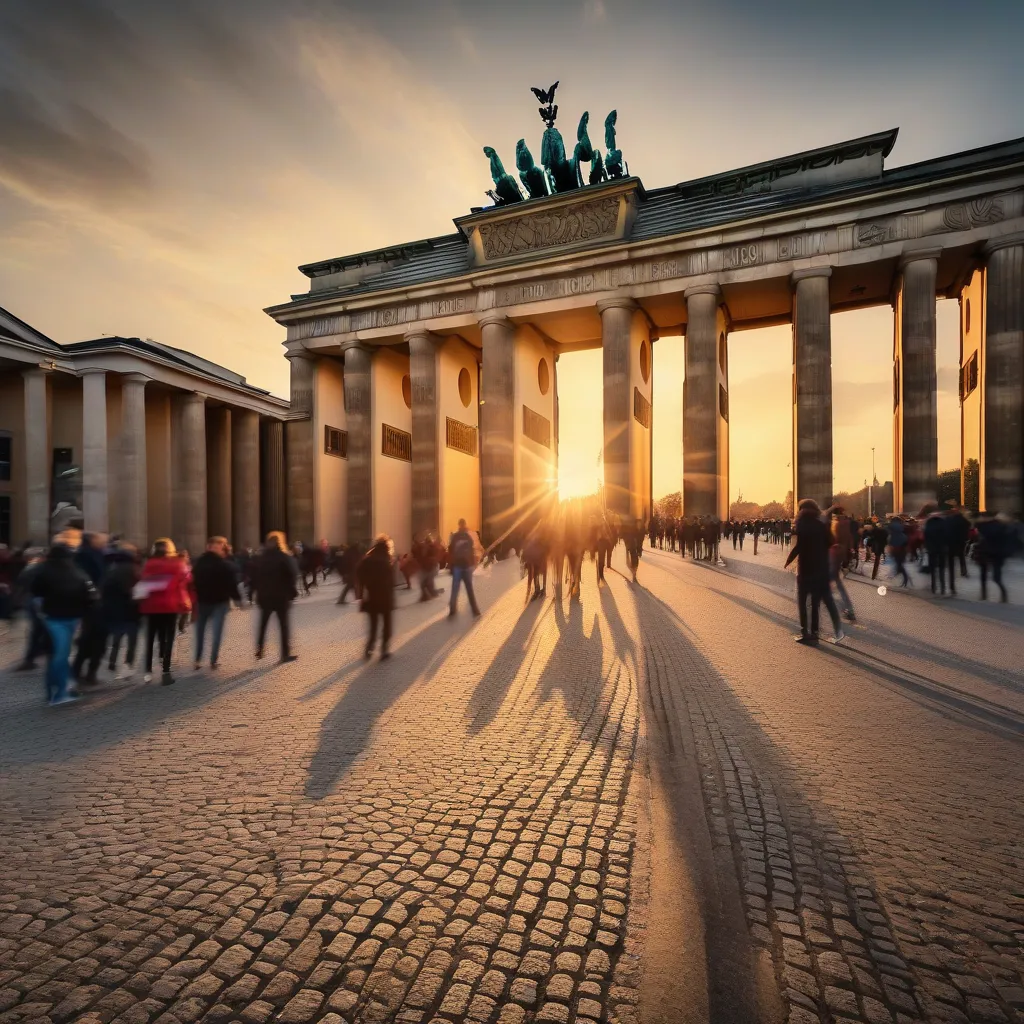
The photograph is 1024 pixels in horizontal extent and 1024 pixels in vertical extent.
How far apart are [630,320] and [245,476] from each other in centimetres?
2266

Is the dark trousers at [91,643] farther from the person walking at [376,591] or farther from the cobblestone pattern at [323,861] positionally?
the person walking at [376,591]

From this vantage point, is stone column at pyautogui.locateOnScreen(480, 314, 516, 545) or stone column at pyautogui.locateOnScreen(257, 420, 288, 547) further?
stone column at pyautogui.locateOnScreen(257, 420, 288, 547)

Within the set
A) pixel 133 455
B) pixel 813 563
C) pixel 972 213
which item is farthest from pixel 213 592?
pixel 972 213

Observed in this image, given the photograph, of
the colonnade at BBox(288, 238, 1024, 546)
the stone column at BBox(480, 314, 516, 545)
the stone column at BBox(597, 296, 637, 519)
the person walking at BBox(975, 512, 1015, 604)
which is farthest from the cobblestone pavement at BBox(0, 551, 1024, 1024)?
the stone column at BBox(480, 314, 516, 545)

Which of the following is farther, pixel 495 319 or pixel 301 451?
pixel 301 451

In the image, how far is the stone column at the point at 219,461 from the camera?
112 ft

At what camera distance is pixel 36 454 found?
2644 cm

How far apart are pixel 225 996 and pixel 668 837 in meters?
2.12

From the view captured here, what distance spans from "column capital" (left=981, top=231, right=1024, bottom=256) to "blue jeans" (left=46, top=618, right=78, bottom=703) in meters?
29.8

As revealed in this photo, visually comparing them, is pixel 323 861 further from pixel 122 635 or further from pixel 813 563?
pixel 813 563

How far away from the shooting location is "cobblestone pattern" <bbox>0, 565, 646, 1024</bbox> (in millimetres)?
2141

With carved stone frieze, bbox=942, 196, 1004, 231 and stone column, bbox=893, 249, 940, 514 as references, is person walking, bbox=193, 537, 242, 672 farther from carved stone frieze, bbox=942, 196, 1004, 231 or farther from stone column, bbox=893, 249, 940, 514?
carved stone frieze, bbox=942, 196, 1004, 231

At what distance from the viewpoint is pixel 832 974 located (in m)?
2.21

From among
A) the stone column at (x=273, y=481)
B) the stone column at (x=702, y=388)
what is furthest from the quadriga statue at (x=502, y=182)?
the stone column at (x=273, y=481)
